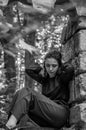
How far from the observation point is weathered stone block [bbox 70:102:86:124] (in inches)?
140

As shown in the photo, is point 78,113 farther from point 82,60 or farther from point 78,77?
point 82,60

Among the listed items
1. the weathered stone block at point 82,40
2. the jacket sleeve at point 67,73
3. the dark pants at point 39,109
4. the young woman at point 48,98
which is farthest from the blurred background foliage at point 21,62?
the dark pants at point 39,109

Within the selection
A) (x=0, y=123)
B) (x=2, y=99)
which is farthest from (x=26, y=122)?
(x=2, y=99)

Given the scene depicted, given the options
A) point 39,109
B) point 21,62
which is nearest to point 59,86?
point 39,109

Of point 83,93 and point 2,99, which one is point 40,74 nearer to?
point 83,93

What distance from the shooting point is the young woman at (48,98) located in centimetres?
351

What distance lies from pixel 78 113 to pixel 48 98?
1.43ft

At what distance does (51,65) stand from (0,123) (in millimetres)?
4069

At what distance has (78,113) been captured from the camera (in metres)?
3.61

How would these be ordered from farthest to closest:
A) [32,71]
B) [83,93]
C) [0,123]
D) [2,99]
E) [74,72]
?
[2,99], [0,123], [32,71], [74,72], [83,93]

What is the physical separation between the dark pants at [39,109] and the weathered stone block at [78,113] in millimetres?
154

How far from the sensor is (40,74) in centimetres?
425

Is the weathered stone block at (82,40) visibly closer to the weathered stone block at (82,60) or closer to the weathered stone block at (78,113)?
the weathered stone block at (82,60)

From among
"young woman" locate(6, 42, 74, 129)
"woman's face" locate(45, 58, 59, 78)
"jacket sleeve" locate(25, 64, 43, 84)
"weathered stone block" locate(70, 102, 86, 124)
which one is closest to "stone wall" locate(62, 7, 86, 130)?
"weathered stone block" locate(70, 102, 86, 124)
